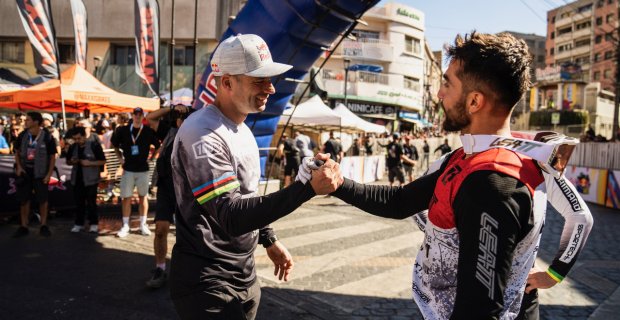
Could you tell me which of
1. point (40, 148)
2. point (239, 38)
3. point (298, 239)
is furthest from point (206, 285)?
point (40, 148)

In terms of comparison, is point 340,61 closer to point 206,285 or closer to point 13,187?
point 13,187

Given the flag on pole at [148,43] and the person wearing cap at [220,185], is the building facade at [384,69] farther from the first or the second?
the person wearing cap at [220,185]

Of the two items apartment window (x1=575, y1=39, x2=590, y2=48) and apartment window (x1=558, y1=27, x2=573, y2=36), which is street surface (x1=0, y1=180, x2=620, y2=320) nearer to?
apartment window (x1=575, y1=39, x2=590, y2=48)

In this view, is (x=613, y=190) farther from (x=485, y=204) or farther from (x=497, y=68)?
(x=485, y=204)

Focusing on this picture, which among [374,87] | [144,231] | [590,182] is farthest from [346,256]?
[374,87]

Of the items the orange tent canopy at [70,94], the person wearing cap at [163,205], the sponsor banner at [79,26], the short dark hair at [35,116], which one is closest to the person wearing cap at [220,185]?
the person wearing cap at [163,205]

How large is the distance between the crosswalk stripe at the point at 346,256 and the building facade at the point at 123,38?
23.5 metres

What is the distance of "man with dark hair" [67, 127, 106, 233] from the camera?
7574 mm

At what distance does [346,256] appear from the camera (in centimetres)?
655

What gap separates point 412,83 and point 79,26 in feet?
126

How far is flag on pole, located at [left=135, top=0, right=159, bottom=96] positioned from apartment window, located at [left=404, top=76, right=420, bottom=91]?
3589cm

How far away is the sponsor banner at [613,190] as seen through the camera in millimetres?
12789

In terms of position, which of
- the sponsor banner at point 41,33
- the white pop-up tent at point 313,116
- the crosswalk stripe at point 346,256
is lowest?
the crosswalk stripe at point 346,256

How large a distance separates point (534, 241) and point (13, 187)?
29.1ft
